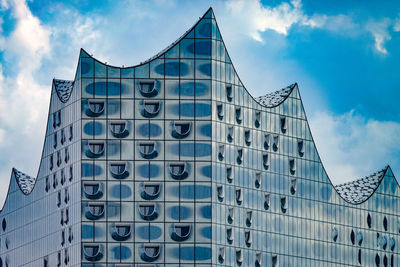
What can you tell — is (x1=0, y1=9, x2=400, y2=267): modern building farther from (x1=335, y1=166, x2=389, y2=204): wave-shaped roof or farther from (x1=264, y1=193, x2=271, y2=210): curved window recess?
(x1=335, y1=166, x2=389, y2=204): wave-shaped roof

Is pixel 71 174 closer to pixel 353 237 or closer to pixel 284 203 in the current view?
pixel 284 203

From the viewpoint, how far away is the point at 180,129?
468ft

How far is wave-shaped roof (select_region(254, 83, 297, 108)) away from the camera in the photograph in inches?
6107

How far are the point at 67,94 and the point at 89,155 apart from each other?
10002 millimetres

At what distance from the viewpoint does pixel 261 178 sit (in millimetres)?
150000

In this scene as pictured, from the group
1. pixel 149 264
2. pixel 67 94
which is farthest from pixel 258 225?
pixel 67 94

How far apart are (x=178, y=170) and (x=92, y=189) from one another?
30.3ft

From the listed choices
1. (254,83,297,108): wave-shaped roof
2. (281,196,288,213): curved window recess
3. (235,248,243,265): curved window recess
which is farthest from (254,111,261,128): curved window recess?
(235,248,243,265): curved window recess

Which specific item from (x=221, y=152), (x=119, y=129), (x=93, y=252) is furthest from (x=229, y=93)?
(x=93, y=252)

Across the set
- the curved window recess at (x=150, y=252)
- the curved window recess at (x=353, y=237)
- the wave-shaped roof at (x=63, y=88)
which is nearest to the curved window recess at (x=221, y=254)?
→ the curved window recess at (x=150, y=252)

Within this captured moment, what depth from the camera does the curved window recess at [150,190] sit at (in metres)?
141

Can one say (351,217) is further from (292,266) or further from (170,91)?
(170,91)

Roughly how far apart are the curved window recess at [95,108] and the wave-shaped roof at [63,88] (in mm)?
4821

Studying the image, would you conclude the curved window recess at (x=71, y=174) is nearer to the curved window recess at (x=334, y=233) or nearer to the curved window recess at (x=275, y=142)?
the curved window recess at (x=275, y=142)
